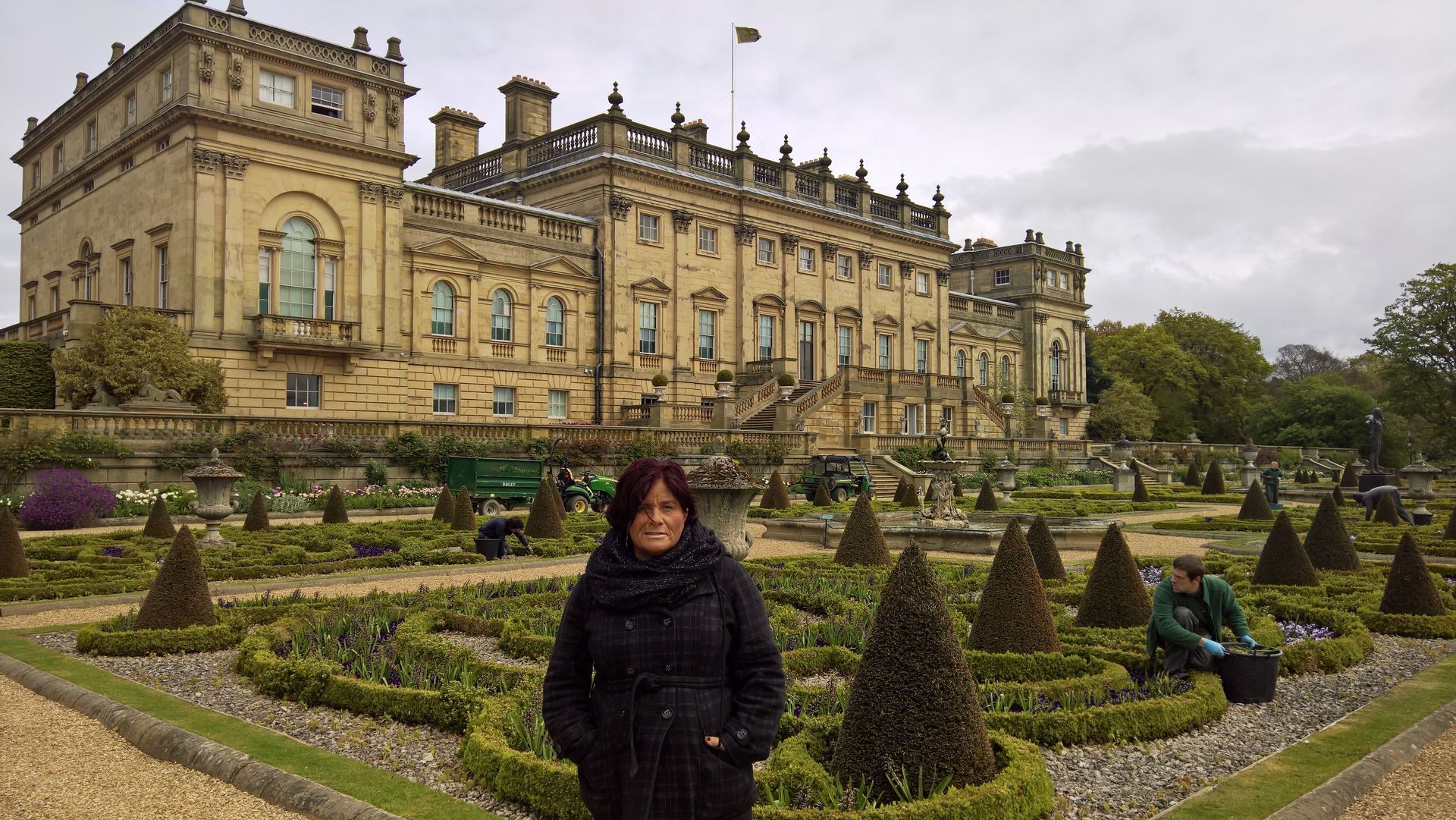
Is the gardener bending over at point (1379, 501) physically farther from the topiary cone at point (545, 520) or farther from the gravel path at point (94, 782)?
the gravel path at point (94, 782)

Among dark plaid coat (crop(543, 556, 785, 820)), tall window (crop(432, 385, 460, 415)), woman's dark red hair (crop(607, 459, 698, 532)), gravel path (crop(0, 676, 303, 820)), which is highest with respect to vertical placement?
tall window (crop(432, 385, 460, 415))

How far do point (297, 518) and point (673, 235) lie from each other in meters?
22.0

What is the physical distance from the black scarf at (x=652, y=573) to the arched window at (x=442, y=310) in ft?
103

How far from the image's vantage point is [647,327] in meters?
40.2

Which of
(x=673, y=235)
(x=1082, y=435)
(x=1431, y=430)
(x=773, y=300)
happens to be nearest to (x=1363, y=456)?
(x=1431, y=430)

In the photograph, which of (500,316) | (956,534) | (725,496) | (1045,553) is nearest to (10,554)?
(725,496)

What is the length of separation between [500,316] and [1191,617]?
30336 mm

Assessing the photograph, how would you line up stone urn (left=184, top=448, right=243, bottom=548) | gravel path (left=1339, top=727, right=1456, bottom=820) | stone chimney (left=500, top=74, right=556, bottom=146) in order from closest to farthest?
gravel path (left=1339, top=727, right=1456, bottom=820), stone urn (left=184, top=448, right=243, bottom=548), stone chimney (left=500, top=74, right=556, bottom=146)

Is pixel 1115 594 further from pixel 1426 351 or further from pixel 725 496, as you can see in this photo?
pixel 1426 351

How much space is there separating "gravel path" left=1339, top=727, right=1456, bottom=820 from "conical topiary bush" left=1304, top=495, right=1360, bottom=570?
8019 millimetres

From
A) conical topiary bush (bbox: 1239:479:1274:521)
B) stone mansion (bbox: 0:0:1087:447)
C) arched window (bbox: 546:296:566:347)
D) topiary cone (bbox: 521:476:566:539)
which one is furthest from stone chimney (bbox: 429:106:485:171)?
conical topiary bush (bbox: 1239:479:1274:521)

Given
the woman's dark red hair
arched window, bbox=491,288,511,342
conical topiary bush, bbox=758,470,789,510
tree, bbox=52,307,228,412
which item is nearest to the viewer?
the woman's dark red hair

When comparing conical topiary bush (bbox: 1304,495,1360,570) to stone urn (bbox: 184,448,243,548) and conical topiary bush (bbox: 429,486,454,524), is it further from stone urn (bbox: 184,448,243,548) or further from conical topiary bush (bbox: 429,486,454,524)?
stone urn (bbox: 184,448,243,548)

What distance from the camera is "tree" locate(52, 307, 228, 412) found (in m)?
25.3
